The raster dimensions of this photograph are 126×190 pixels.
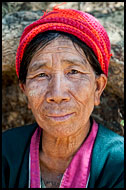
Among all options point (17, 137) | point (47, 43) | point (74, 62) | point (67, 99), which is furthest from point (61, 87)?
point (17, 137)

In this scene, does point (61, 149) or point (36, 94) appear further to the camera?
point (61, 149)

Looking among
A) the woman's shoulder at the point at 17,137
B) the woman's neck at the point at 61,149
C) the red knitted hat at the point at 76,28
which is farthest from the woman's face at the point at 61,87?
the woman's shoulder at the point at 17,137

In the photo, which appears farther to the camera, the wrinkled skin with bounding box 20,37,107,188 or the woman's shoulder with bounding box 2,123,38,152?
the woman's shoulder with bounding box 2,123,38,152

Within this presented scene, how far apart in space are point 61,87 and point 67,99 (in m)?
0.10

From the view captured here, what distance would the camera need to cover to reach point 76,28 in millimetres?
1991

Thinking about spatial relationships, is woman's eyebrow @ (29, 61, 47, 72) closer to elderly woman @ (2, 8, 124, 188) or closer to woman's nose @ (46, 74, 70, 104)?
elderly woman @ (2, 8, 124, 188)

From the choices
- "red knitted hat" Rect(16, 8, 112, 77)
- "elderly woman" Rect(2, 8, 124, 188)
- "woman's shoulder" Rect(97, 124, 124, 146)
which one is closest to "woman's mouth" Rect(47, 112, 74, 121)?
"elderly woman" Rect(2, 8, 124, 188)

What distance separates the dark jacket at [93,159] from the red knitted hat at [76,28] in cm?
67

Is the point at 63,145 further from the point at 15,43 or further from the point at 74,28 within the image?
the point at 15,43

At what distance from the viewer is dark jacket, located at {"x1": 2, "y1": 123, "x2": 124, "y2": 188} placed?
2023 mm

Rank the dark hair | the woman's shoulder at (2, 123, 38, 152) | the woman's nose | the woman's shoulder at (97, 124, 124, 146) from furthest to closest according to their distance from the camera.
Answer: the woman's shoulder at (2, 123, 38, 152)
the woman's shoulder at (97, 124, 124, 146)
the dark hair
the woman's nose

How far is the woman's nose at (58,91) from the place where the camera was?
1883mm

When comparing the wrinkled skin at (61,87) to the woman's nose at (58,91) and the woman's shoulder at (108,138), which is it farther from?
the woman's shoulder at (108,138)

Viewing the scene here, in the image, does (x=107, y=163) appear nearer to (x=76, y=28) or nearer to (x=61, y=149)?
(x=61, y=149)
